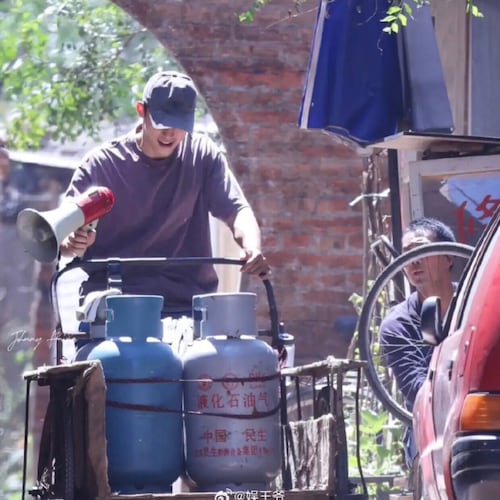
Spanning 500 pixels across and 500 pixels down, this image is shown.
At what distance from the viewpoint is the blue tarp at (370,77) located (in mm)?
9266

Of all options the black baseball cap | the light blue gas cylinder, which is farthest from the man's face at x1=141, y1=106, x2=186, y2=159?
the light blue gas cylinder

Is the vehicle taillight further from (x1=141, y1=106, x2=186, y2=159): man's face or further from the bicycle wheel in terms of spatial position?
the bicycle wheel

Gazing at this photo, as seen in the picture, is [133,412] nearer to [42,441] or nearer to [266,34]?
[42,441]

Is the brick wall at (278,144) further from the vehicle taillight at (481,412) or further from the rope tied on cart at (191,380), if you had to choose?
the vehicle taillight at (481,412)

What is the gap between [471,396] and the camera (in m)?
4.82

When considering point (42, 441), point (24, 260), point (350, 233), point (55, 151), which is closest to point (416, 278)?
point (42, 441)

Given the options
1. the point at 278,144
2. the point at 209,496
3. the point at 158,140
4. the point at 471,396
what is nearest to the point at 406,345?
the point at 158,140

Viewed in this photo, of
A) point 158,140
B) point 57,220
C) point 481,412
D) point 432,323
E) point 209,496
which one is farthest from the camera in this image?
point 158,140

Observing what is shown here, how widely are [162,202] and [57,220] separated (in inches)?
35.8

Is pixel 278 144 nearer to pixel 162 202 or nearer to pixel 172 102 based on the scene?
pixel 162 202

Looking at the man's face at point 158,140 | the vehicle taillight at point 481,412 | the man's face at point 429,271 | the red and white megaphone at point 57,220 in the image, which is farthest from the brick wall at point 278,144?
the vehicle taillight at point 481,412

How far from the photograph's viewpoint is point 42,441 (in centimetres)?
547

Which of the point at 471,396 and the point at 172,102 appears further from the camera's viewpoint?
the point at 172,102

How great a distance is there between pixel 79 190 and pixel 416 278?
6.20 ft
